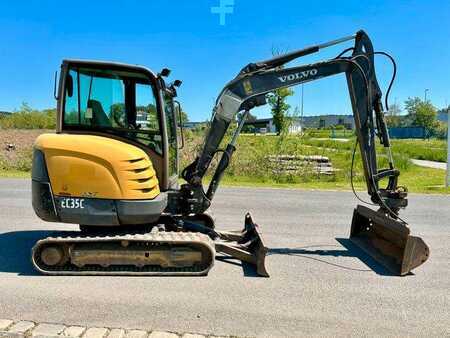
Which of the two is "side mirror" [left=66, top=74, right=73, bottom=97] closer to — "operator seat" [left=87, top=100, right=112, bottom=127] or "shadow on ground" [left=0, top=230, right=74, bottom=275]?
"operator seat" [left=87, top=100, right=112, bottom=127]

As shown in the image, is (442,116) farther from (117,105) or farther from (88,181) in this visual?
(88,181)

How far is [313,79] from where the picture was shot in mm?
5691

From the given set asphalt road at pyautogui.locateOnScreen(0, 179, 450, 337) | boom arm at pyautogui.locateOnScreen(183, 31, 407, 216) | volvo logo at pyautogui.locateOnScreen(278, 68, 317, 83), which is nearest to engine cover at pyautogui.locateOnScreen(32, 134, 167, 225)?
asphalt road at pyautogui.locateOnScreen(0, 179, 450, 337)

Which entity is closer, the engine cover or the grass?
the engine cover

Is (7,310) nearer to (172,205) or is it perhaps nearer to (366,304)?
(172,205)

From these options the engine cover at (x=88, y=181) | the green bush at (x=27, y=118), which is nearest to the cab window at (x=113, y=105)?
the engine cover at (x=88, y=181)

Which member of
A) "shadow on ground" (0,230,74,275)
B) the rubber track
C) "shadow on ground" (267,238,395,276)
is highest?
the rubber track

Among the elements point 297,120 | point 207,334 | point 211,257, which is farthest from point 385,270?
point 297,120

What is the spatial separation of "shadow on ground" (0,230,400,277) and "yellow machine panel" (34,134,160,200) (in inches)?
27.5

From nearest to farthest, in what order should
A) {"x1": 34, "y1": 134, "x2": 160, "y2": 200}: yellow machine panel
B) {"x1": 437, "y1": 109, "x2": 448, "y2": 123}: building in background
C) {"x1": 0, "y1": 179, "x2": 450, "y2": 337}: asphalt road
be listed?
{"x1": 0, "y1": 179, "x2": 450, "y2": 337}: asphalt road, {"x1": 34, "y1": 134, "x2": 160, "y2": 200}: yellow machine panel, {"x1": 437, "y1": 109, "x2": 448, "y2": 123}: building in background

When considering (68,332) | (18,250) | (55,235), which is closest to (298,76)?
(55,235)

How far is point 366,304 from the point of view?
165 inches

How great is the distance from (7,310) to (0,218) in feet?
15.4

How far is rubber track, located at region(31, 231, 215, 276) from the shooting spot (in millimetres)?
4695
